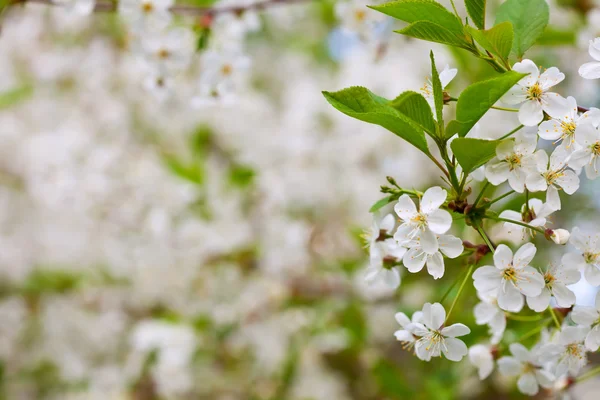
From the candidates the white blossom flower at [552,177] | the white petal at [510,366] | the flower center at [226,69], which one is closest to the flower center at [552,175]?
the white blossom flower at [552,177]

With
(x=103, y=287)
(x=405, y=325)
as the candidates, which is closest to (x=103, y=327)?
(x=103, y=287)

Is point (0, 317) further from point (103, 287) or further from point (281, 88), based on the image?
point (281, 88)

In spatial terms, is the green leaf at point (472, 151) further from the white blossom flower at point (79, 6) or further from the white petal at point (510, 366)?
the white blossom flower at point (79, 6)

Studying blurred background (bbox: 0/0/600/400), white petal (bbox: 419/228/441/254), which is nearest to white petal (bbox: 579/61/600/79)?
white petal (bbox: 419/228/441/254)

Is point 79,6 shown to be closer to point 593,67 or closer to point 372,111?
point 372,111

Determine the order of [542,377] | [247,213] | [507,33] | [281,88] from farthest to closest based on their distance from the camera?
1. [281,88]
2. [247,213]
3. [542,377]
4. [507,33]

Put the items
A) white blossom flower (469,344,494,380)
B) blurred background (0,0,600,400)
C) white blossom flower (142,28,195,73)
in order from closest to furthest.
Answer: white blossom flower (469,344,494,380) < white blossom flower (142,28,195,73) < blurred background (0,0,600,400)

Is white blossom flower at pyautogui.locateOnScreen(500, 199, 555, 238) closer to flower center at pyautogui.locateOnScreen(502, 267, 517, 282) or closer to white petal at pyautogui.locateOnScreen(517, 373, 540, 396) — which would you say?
flower center at pyautogui.locateOnScreen(502, 267, 517, 282)
